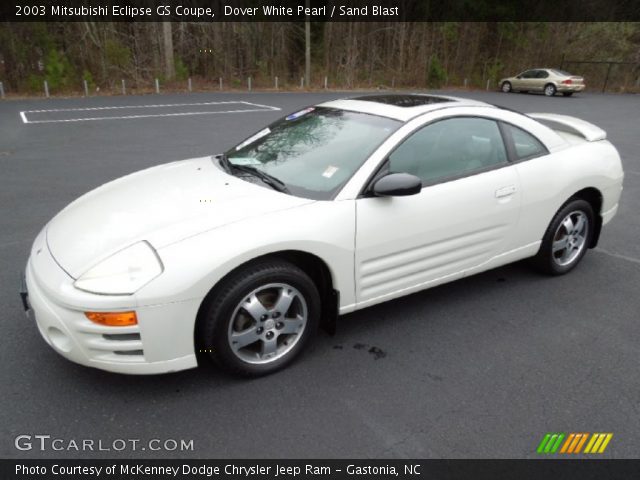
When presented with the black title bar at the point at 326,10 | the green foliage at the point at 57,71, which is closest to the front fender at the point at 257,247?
the green foliage at the point at 57,71

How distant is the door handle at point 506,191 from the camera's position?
3541mm

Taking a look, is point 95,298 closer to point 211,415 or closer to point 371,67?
point 211,415

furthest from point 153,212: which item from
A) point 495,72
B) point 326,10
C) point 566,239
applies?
point 495,72

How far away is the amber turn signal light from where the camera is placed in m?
2.41

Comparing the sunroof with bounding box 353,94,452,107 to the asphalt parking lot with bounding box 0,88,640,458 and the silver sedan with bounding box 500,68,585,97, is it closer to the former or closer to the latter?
the asphalt parking lot with bounding box 0,88,640,458

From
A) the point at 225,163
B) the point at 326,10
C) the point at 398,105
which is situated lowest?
the point at 225,163

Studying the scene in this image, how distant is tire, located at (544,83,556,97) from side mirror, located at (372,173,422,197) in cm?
2516

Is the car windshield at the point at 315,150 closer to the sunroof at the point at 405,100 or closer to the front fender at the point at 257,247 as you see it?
the front fender at the point at 257,247

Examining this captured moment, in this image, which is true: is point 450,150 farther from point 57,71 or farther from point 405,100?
point 57,71

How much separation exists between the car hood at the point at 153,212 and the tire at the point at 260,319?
1.15 ft

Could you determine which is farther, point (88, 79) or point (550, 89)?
point (550, 89)

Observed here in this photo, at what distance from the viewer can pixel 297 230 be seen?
9.11 feet

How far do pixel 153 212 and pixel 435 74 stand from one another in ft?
97.1
